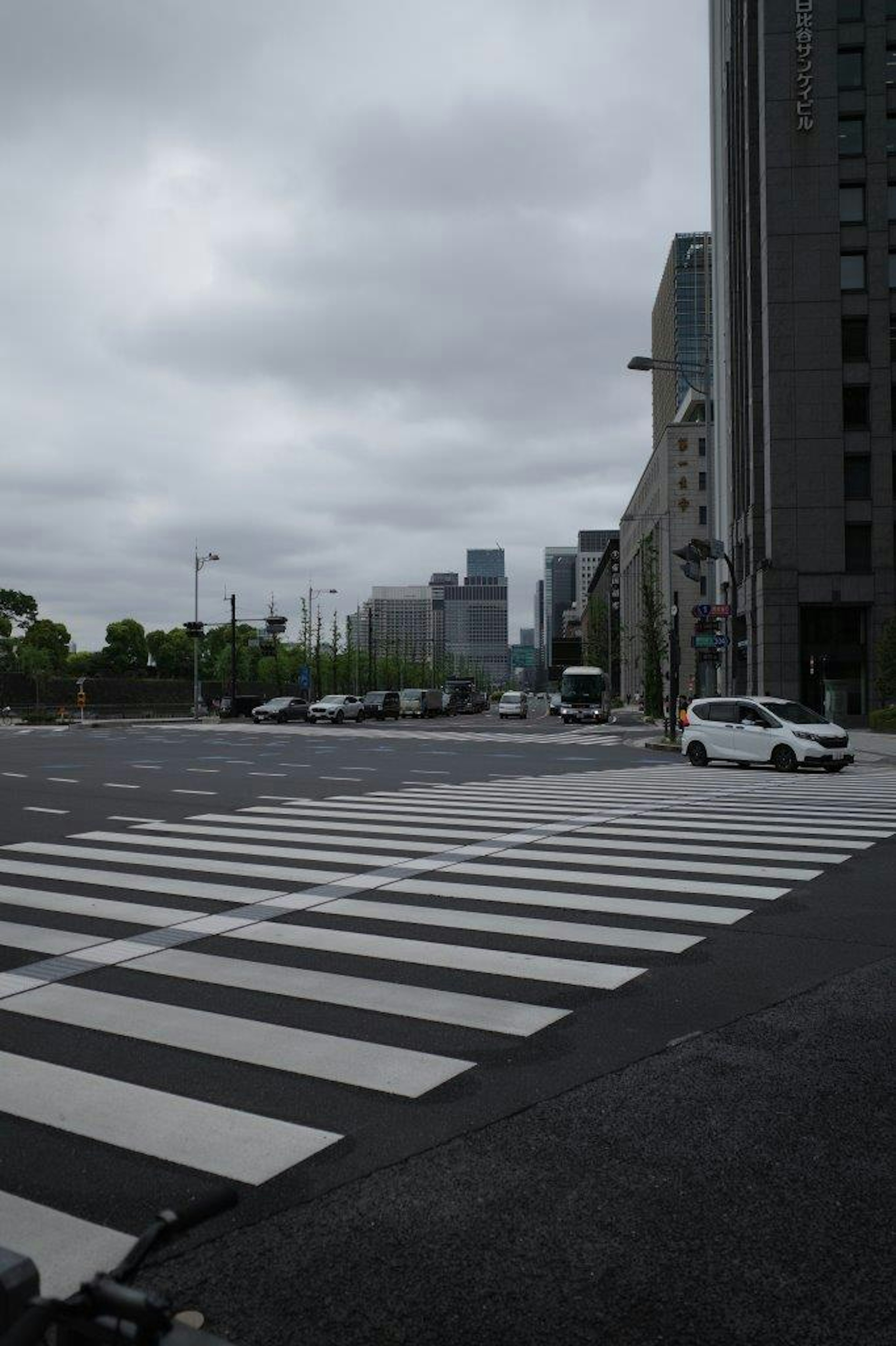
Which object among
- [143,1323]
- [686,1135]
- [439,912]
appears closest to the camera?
[143,1323]

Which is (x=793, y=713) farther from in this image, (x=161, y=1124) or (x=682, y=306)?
(x=682, y=306)

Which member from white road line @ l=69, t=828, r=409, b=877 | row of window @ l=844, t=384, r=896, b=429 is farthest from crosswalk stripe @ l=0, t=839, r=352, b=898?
row of window @ l=844, t=384, r=896, b=429

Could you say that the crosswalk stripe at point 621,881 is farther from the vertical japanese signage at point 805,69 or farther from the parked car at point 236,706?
the parked car at point 236,706

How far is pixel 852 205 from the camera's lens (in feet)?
161

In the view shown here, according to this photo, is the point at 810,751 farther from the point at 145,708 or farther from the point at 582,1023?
the point at 145,708

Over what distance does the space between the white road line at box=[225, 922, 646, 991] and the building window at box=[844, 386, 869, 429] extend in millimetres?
47327

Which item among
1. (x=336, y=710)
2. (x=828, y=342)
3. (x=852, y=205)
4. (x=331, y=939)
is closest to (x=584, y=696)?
(x=336, y=710)

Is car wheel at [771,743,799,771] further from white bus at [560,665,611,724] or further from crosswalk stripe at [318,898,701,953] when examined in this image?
white bus at [560,665,611,724]

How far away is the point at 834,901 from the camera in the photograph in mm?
8422

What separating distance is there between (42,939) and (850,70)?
55728 mm

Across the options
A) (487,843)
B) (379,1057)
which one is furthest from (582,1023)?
(487,843)

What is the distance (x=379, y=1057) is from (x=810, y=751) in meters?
20.1

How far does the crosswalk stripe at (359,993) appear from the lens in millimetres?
5480

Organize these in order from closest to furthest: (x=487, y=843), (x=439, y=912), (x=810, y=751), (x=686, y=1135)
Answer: (x=686, y=1135), (x=439, y=912), (x=487, y=843), (x=810, y=751)
